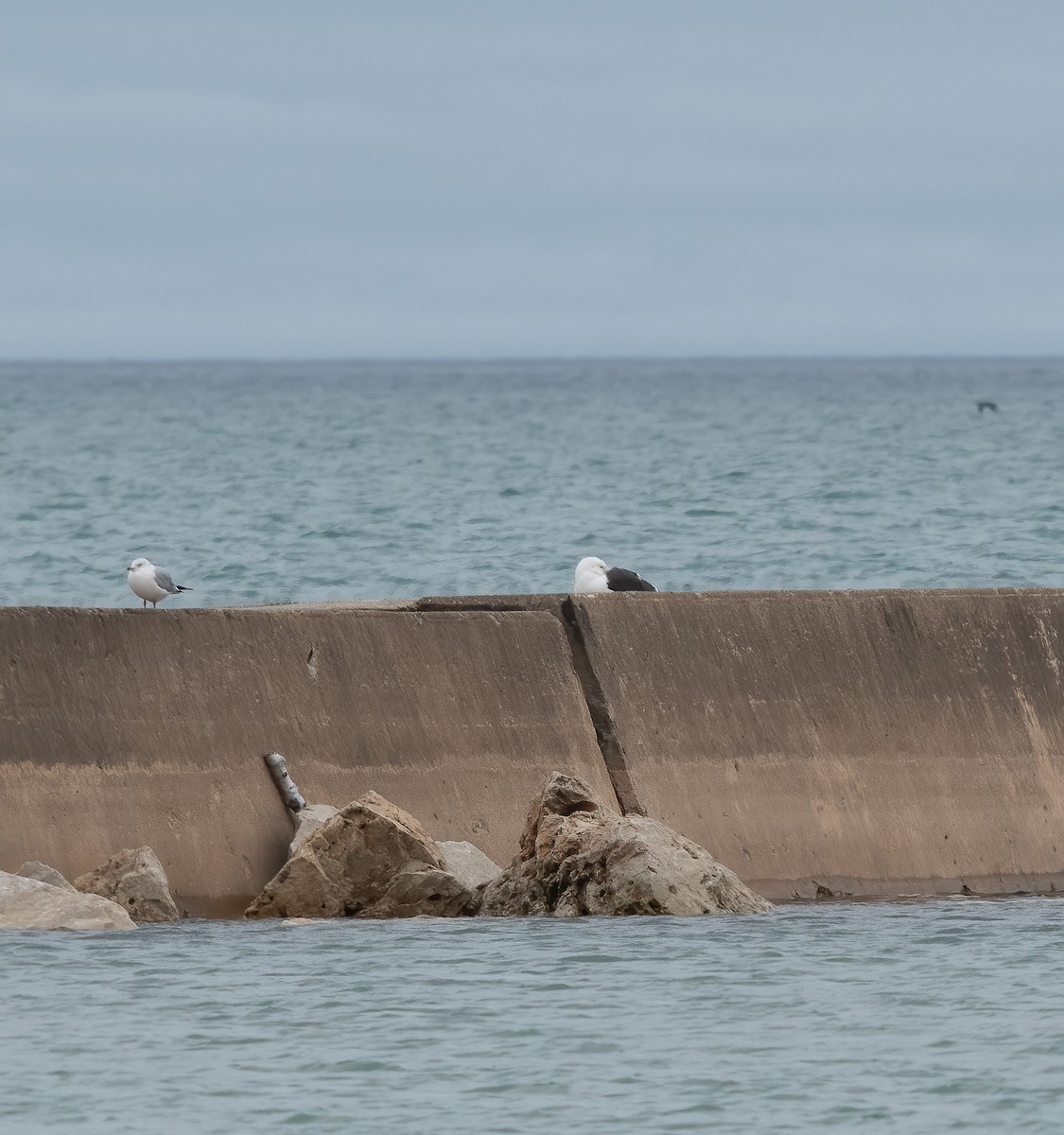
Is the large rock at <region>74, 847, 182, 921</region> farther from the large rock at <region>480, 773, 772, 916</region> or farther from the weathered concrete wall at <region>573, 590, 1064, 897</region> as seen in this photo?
the weathered concrete wall at <region>573, 590, 1064, 897</region>

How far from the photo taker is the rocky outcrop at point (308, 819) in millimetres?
9445

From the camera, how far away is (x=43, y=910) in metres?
8.84

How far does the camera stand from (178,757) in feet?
31.3

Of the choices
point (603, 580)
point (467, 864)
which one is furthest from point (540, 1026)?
point (603, 580)

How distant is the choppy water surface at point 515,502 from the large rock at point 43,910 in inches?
467

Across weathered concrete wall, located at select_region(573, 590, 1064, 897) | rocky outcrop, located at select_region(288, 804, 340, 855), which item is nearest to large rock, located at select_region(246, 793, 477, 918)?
rocky outcrop, located at select_region(288, 804, 340, 855)

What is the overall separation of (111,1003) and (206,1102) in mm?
1107

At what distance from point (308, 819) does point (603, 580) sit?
8.94 ft

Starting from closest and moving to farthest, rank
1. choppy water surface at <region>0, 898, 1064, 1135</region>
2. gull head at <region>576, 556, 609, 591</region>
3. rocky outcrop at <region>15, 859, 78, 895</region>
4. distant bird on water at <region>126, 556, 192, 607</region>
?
choppy water surface at <region>0, 898, 1064, 1135</region>, rocky outcrop at <region>15, 859, 78, 895</region>, gull head at <region>576, 556, 609, 591</region>, distant bird on water at <region>126, 556, 192, 607</region>

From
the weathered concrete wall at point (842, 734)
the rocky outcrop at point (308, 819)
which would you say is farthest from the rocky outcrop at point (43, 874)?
the weathered concrete wall at point (842, 734)

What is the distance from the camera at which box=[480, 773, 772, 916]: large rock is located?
9.34m

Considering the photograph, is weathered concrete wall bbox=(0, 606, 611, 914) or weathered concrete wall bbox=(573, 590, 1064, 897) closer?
weathered concrete wall bbox=(0, 606, 611, 914)

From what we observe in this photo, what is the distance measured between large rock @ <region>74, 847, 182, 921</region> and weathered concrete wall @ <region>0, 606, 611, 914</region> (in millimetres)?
179

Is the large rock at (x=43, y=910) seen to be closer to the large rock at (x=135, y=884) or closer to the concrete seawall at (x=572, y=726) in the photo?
the large rock at (x=135, y=884)
